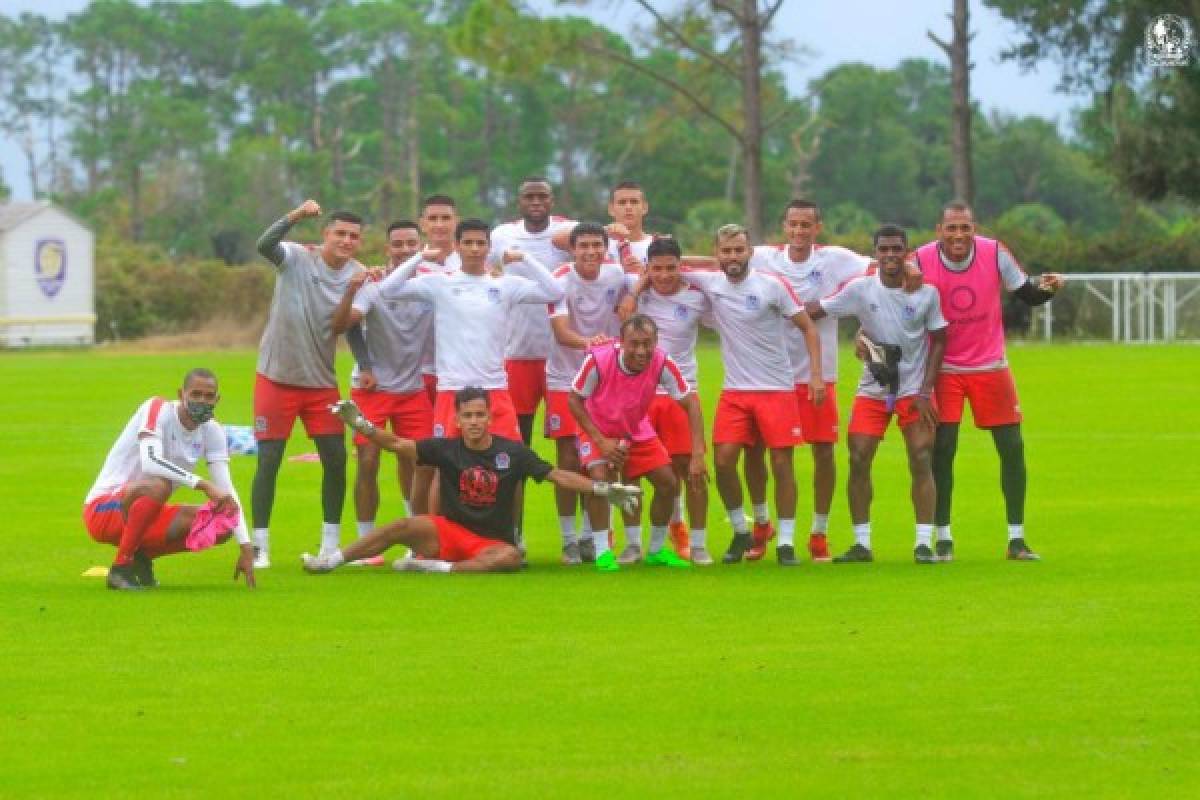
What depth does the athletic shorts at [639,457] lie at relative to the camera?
15.6 m

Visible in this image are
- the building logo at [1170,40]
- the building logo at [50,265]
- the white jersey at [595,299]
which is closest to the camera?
the white jersey at [595,299]

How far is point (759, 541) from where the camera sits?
53.3 feet

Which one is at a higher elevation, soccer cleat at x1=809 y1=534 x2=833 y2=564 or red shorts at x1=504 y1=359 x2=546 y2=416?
red shorts at x1=504 y1=359 x2=546 y2=416

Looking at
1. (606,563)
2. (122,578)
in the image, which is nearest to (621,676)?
(122,578)

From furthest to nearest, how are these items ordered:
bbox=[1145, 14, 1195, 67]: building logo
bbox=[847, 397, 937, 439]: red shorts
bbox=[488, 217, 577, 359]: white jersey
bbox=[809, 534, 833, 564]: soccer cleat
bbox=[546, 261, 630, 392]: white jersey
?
bbox=[1145, 14, 1195, 67]: building logo
bbox=[488, 217, 577, 359]: white jersey
bbox=[546, 261, 630, 392]: white jersey
bbox=[809, 534, 833, 564]: soccer cleat
bbox=[847, 397, 937, 439]: red shorts

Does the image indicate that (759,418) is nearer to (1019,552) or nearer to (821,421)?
(821,421)

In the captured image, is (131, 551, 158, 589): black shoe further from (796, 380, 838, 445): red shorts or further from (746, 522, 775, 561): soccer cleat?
(796, 380, 838, 445): red shorts

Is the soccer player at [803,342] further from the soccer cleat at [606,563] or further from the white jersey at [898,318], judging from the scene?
the soccer cleat at [606,563]

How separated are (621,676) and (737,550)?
516 centimetres


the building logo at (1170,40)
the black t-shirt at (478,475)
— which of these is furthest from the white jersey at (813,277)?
the building logo at (1170,40)

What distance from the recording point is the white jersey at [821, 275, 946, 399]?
1553cm

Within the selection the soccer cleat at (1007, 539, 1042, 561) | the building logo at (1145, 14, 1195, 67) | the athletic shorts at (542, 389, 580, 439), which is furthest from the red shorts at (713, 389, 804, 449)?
the building logo at (1145, 14, 1195, 67)

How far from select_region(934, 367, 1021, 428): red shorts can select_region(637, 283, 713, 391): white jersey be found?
1.55m

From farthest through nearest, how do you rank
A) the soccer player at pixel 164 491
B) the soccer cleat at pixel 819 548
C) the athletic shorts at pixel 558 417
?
1. the athletic shorts at pixel 558 417
2. the soccer cleat at pixel 819 548
3. the soccer player at pixel 164 491
